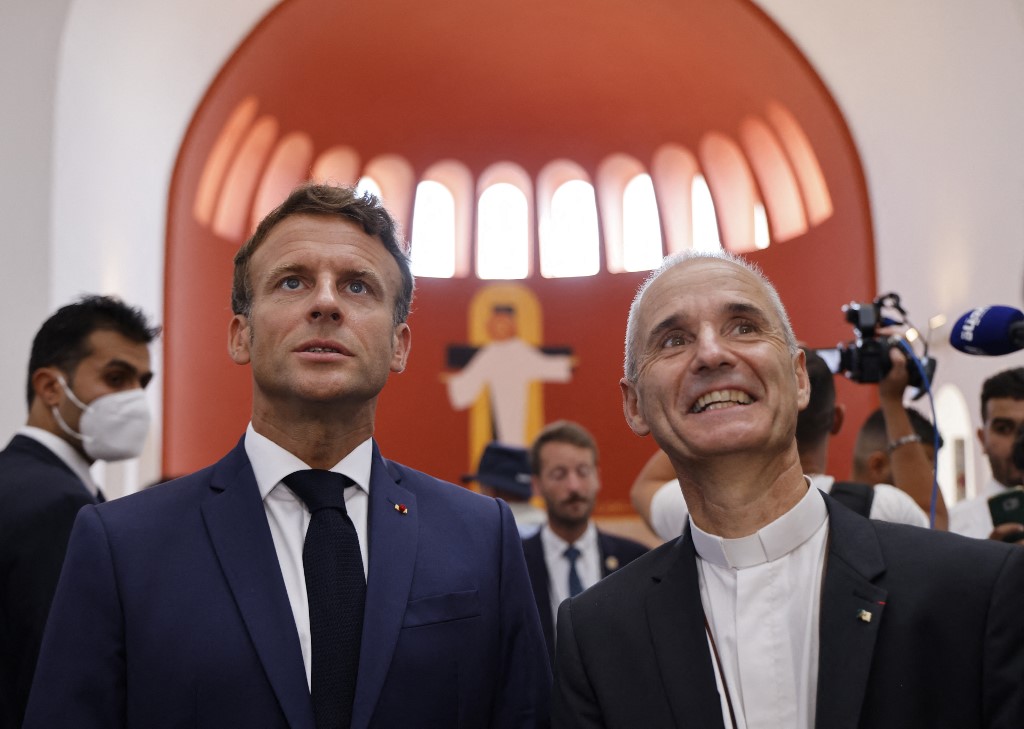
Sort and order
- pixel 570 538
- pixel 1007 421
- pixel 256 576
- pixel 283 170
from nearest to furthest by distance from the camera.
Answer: pixel 256 576 < pixel 1007 421 < pixel 570 538 < pixel 283 170

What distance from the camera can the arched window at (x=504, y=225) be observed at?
36.8ft

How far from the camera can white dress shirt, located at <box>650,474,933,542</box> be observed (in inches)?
93.8

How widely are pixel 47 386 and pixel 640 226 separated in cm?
884

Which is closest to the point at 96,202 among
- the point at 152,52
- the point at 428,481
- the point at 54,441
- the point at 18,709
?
the point at 152,52

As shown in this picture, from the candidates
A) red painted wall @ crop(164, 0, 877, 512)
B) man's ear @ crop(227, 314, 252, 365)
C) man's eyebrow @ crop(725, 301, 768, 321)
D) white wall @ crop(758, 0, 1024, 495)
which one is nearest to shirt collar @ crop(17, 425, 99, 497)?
man's ear @ crop(227, 314, 252, 365)

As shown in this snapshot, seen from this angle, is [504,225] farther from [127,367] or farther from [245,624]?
[245,624]

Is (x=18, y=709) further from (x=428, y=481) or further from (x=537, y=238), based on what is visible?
(x=537, y=238)

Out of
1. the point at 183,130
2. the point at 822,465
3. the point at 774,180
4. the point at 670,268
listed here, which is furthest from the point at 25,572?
the point at 774,180

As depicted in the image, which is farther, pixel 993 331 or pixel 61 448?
pixel 61 448

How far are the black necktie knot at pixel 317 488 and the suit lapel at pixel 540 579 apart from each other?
82.2 inches

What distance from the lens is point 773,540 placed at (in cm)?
167

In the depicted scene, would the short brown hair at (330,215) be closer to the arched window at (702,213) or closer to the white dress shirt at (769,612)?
the white dress shirt at (769,612)

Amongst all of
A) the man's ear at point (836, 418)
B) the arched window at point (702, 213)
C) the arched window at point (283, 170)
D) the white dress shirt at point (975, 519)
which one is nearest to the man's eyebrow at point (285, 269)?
the man's ear at point (836, 418)

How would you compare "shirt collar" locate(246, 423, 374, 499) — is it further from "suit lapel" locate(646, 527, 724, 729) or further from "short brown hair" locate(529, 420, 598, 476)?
"short brown hair" locate(529, 420, 598, 476)
